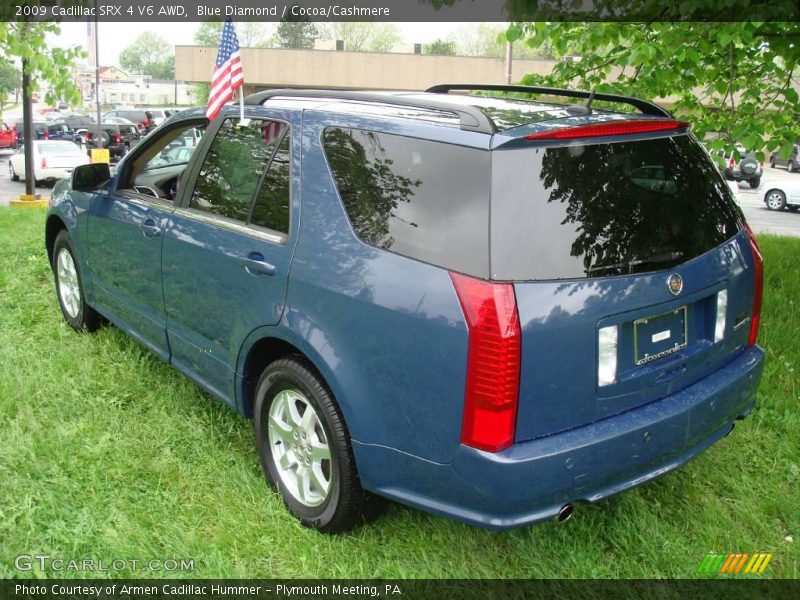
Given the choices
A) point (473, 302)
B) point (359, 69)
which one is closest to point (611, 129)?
point (473, 302)

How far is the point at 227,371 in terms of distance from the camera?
365 cm

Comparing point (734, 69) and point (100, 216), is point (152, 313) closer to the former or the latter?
point (100, 216)

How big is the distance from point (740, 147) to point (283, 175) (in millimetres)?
4075

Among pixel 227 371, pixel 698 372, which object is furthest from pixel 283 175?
pixel 698 372

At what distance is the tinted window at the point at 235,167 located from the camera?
3570 millimetres

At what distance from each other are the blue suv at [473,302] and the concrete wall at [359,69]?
146ft

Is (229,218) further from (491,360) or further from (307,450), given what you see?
(491,360)

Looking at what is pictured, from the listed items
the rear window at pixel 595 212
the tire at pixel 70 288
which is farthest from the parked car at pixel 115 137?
the rear window at pixel 595 212

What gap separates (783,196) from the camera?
25250 millimetres

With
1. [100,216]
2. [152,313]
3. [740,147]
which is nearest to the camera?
[152,313]

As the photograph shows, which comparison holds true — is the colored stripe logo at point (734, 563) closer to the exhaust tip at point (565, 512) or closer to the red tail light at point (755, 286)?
the exhaust tip at point (565, 512)

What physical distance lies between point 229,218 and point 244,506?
52.4 inches

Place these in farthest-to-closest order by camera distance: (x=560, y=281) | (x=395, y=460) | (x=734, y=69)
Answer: (x=734, y=69) → (x=395, y=460) → (x=560, y=281)

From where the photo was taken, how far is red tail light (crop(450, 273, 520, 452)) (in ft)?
8.01
